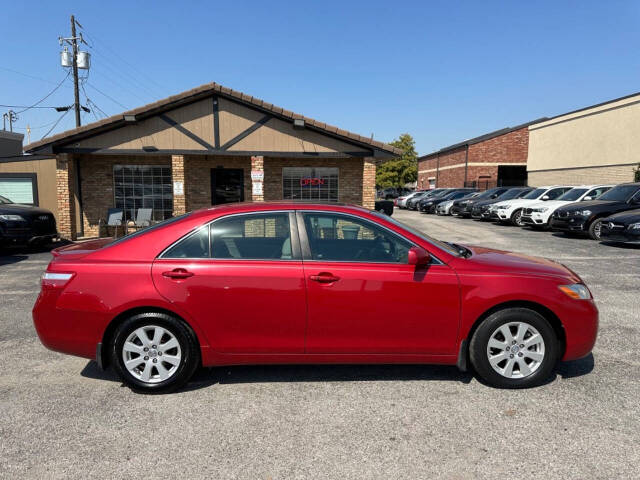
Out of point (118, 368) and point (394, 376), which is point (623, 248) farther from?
point (118, 368)

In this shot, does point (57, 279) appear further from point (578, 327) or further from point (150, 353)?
point (578, 327)

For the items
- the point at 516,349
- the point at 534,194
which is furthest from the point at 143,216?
the point at 534,194

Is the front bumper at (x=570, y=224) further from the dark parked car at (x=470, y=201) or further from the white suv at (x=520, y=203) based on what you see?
the dark parked car at (x=470, y=201)

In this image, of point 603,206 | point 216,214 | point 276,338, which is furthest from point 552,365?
point 603,206

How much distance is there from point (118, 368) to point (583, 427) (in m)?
3.44

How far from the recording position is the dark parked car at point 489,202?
66.1 ft

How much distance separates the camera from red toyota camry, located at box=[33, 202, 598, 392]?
3422 millimetres

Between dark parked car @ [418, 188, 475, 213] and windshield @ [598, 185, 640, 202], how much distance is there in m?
13.2

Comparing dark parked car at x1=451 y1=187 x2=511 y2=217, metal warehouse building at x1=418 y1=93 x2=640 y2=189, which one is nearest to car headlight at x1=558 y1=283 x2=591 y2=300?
dark parked car at x1=451 y1=187 x2=511 y2=217

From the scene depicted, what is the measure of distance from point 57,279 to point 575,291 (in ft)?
13.7

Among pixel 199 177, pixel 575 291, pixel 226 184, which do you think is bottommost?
pixel 575 291

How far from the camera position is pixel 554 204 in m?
16.0

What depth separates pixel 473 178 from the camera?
3853cm

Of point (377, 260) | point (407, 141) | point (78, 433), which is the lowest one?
point (78, 433)
